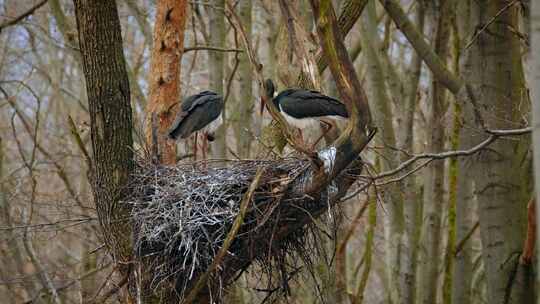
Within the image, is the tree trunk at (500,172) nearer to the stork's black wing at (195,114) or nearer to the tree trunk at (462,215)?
the tree trunk at (462,215)

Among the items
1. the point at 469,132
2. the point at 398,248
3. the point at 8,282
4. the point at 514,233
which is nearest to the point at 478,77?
the point at 469,132

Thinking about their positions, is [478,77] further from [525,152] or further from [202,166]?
[202,166]

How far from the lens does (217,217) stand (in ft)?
18.3

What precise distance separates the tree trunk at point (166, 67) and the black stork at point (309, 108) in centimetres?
94

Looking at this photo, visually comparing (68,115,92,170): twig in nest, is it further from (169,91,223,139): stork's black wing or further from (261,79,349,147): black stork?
(261,79,349,147): black stork

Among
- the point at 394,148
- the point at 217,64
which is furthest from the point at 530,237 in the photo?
the point at 217,64

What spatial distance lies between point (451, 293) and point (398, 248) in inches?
36.7

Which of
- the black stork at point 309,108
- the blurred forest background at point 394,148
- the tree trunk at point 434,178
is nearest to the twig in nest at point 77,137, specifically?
the blurred forest background at point 394,148

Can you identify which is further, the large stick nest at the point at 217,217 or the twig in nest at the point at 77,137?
the twig in nest at the point at 77,137

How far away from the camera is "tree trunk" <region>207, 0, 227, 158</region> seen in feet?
33.3

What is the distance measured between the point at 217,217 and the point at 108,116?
1.09 meters

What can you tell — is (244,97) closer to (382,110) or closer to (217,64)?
(217,64)

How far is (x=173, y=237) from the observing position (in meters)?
5.49

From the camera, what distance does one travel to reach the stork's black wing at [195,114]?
22.9 feet
